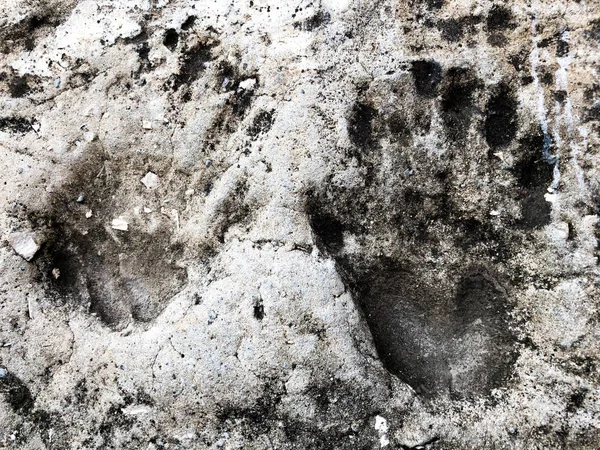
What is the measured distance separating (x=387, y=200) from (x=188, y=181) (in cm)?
90

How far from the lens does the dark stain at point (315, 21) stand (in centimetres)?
215


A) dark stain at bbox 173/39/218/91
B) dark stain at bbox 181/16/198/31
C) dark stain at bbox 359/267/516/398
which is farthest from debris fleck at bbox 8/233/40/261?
dark stain at bbox 359/267/516/398

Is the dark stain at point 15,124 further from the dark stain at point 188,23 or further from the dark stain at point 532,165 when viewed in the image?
the dark stain at point 532,165

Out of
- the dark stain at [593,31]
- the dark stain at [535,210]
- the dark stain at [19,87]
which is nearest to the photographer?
the dark stain at [593,31]

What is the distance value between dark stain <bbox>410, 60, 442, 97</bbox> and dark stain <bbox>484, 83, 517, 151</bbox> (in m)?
0.24

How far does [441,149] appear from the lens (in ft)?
7.03

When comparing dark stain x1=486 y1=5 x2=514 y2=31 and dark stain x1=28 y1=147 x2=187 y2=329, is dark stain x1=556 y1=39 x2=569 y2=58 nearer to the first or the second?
dark stain x1=486 y1=5 x2=514 y2=31

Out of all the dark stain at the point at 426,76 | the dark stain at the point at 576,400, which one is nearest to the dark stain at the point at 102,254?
the dark stain at the point at 426,76

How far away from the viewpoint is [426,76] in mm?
2117

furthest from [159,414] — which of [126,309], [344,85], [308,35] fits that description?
[308,35]

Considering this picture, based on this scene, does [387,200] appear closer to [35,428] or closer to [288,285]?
[288,285]

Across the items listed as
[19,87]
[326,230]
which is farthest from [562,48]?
[19,87]

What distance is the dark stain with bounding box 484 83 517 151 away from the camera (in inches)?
82.5

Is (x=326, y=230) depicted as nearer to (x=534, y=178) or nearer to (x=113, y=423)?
(x=534, y=178)
